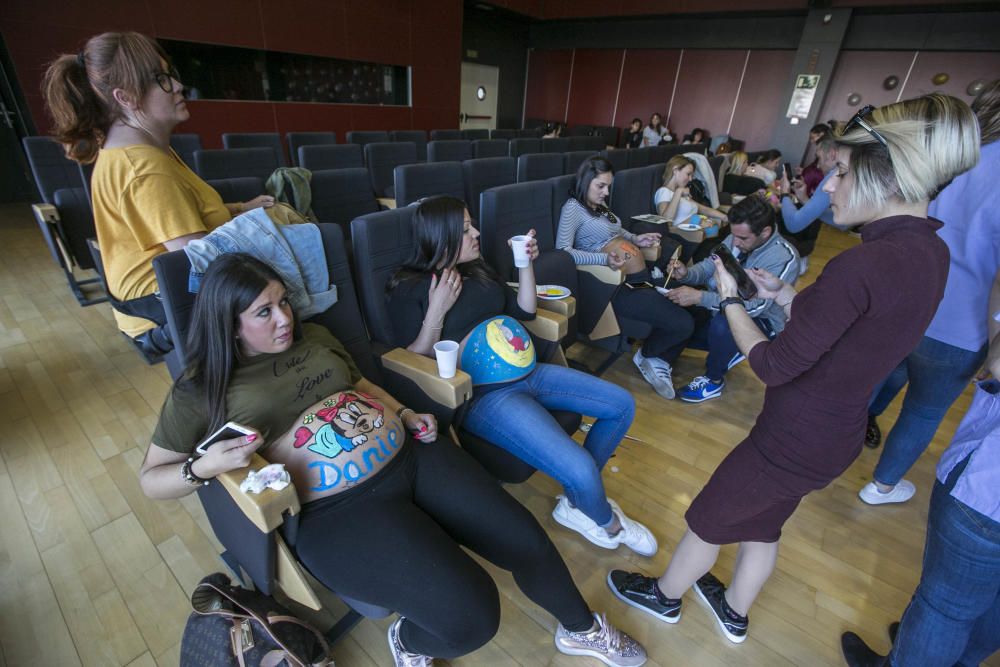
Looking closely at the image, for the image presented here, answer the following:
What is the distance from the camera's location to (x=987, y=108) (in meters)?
1.25

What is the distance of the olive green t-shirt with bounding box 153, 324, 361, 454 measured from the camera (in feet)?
3.35

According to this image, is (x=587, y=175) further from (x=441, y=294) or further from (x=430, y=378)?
(x=430, y=378)

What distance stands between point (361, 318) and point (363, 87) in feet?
21.7

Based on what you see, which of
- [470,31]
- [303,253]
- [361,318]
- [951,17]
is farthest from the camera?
[470,31]

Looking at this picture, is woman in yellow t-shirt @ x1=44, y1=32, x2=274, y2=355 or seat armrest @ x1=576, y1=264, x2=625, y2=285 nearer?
woman in yellow t-shirt @ x1=44, y1=32, x2=274, y2=355

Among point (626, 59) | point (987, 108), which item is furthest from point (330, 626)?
point (626, 59)

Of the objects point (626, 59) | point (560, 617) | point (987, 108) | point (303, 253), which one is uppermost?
point (626, 59)

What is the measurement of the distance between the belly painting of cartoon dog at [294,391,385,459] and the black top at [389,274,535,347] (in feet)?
1.37

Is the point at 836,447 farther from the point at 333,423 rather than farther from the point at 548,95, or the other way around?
the point at 548,95

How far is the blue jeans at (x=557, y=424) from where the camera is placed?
1.39 metres

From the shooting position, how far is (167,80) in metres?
1.32

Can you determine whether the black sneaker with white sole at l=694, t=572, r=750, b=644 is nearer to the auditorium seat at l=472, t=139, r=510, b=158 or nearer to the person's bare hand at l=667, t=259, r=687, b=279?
the person's bare hand at l=667, t=259, r=687, b=279

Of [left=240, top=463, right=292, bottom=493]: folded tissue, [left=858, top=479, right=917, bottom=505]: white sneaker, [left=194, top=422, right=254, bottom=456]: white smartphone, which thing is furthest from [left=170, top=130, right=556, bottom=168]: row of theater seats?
[left=858, top=479, right=917, bottom=505]: white sneaker

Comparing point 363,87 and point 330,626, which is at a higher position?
point 363,87
